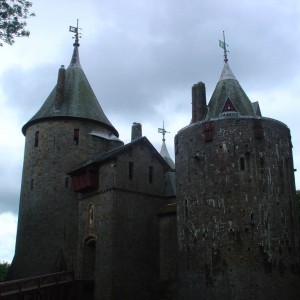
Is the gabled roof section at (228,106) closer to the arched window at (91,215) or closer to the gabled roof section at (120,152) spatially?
the gabled roof section at (120,152)

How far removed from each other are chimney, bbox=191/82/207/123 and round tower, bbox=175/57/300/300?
3.12 metres

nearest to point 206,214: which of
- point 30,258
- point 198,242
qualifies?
point 198,242

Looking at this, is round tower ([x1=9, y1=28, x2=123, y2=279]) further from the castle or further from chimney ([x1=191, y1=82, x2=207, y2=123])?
chimney ([x1=191, y1=82, x2=207, y2=123])

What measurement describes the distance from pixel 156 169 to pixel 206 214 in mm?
10001

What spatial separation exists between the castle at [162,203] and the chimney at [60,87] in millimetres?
90

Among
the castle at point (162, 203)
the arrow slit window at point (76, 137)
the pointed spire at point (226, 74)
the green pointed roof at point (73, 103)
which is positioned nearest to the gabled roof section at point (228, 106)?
the castle at point (162, 203)

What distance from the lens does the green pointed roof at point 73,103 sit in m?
40.2

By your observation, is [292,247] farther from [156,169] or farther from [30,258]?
[30,258]

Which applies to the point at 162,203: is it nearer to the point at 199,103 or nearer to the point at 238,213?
the point at 199,103

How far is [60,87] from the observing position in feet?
135

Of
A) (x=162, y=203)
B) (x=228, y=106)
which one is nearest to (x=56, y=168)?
(x=162, y=203)

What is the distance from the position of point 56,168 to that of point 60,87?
23.0ft

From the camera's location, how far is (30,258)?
37.2 meters

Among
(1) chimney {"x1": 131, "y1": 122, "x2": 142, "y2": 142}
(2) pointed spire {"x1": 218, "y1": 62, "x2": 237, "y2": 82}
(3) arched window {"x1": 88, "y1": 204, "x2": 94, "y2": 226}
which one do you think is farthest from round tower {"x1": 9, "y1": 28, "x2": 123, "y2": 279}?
(2) pointed spire {"x1": 218, "y1": 62, "x2": 237, "y2": 82}
